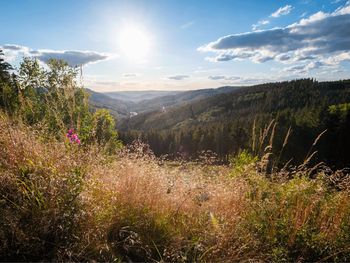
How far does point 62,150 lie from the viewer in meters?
3.66

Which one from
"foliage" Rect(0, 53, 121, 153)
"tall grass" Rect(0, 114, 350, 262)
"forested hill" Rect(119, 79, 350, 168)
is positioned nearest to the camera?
"tall grass" Rect(0, 114, 350, 262)

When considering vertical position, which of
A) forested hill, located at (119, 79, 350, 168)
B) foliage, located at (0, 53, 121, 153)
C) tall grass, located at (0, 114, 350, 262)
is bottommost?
forested hill, located at (119, 79, 350, 168)

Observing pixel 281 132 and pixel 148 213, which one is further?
pixel 281 132

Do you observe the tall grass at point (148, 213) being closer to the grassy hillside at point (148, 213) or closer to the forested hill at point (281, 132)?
the grassy hillside at point (148, 213)

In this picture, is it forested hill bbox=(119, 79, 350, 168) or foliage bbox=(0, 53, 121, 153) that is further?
forested hill bbox=(119, 79, 350, 168)

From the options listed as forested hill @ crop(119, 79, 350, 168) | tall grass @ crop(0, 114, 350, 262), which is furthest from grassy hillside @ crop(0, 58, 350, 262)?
forested hill @ crop(119, 79, 350, 168)

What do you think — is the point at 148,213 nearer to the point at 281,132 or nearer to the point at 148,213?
the point at 148,213

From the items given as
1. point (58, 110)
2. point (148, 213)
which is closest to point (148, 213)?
point (148, 213)

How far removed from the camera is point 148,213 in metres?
3.27

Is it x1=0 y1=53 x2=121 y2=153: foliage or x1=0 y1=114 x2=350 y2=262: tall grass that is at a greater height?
x1=0 y1=53 x2=121 y2=153: foliage

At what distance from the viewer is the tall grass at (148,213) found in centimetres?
266

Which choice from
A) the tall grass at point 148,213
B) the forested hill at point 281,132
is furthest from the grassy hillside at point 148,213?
the forested hill at point 281,132

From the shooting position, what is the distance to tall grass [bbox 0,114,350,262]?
2.66m

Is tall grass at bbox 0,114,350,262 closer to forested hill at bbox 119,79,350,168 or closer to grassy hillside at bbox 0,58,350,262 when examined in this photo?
grassy hillside at bbox 0,58,350,262
